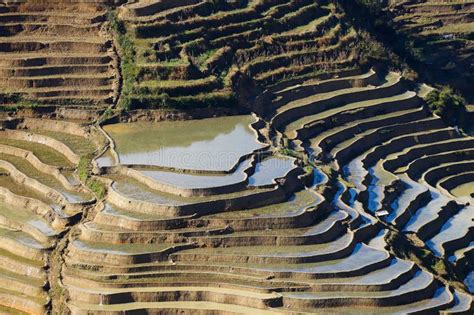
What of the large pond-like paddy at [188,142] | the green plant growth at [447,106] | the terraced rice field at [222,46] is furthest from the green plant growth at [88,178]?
the green plant growth at [447,106]

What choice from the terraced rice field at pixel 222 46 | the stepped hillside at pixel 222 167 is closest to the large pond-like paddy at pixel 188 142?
the stepped hillside at pixel 222 167

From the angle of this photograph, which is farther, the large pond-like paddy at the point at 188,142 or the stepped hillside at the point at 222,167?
the large pond-like paddy at the point at 188,142

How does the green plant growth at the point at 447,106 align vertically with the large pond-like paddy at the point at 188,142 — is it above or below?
above

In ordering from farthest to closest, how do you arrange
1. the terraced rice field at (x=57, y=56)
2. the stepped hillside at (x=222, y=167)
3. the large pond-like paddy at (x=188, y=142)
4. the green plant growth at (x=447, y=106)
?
the green plant growth at (x=447, y=106), the terraced rice field at (x=57, y=56), the large pond-like paddy at (x=188, y=142), the stepped hillside at (x=222, y=167)

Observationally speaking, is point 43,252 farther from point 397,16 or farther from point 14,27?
point 397,16

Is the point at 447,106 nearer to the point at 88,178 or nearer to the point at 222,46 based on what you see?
the point at 222,46

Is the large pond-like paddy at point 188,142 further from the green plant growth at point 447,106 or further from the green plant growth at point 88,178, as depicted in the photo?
the green plant growth at point 447,106

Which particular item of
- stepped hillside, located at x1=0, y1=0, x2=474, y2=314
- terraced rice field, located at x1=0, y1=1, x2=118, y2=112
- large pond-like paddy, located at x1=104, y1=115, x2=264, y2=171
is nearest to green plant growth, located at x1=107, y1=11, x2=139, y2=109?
stepped hillside, located at x1=0, y1=0, x2=474, y2=314

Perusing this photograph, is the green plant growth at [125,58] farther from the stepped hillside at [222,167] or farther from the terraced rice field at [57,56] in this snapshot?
the terraced rice field at [57,56]

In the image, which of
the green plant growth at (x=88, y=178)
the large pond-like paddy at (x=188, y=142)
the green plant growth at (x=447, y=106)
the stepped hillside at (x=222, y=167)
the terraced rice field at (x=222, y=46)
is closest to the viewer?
the stepped hillside at (x=222, y=167)
